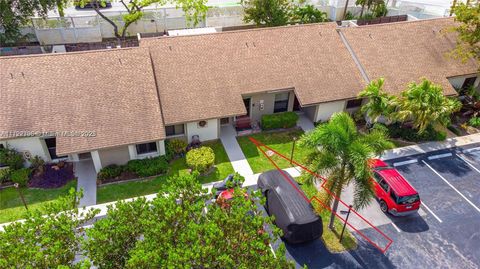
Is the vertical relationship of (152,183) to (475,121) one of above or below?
below

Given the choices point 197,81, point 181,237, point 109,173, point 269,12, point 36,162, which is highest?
point 269,12

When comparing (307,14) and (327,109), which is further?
(307,14)

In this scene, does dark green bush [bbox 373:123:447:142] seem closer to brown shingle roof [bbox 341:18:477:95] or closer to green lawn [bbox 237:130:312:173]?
brown shingle roof [bbox 341:18:477:95]

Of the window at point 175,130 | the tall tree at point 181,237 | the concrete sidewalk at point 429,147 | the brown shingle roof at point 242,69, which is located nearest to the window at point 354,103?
the brown shingle roof at point 242,69

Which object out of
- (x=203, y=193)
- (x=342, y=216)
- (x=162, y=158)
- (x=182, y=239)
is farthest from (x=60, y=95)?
(x=342, y=216)

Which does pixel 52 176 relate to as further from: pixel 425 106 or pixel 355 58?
pixel 425 106

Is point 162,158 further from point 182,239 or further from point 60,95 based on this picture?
point 182,239

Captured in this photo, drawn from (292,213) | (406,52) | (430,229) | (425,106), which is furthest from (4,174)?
(406,52)
